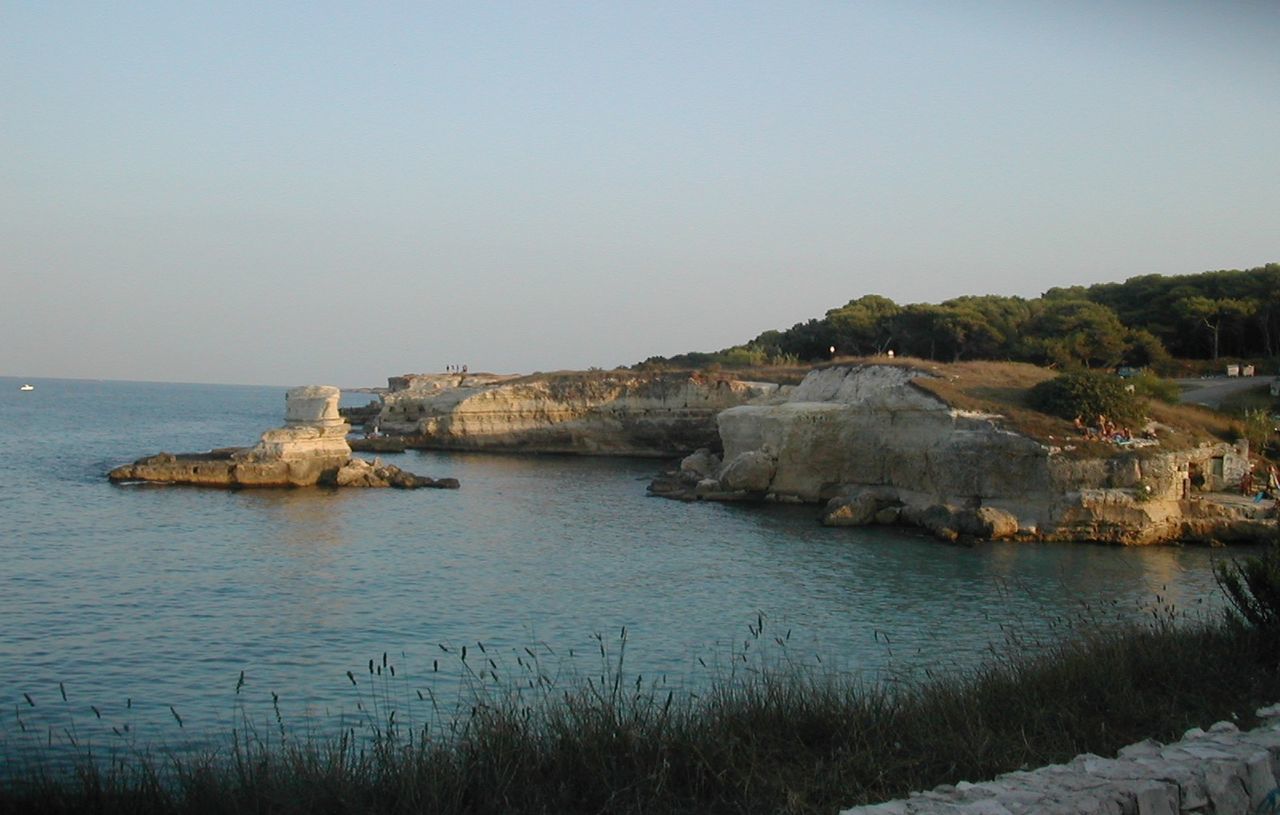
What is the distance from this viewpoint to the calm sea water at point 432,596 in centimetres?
1352

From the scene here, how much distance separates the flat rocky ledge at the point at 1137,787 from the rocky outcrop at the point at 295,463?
119 ft

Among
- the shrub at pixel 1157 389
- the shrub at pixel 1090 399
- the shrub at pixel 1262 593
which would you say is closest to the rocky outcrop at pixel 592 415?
the shrub at pixel 1157 389

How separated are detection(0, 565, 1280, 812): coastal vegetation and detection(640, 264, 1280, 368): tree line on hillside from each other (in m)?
43.6

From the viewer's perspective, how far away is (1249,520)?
27844 millimetres

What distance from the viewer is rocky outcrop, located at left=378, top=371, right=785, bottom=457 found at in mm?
59250

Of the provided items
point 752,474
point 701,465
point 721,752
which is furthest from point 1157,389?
point 721,752

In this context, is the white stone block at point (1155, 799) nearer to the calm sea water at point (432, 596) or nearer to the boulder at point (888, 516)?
the calm sea water at point (432, 596)

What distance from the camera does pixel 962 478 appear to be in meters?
30.9

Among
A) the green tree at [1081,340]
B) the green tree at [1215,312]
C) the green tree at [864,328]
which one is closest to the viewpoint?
the green tree at [1081,340]

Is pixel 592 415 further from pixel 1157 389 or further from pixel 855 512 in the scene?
pixel 1157 389

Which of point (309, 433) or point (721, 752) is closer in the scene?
point (721, 752)

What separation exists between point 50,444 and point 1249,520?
59.0 metres

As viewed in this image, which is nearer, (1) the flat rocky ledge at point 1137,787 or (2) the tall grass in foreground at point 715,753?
(1) the flat rocky ledge at point 1137,787

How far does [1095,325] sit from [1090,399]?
25621 millimetres
